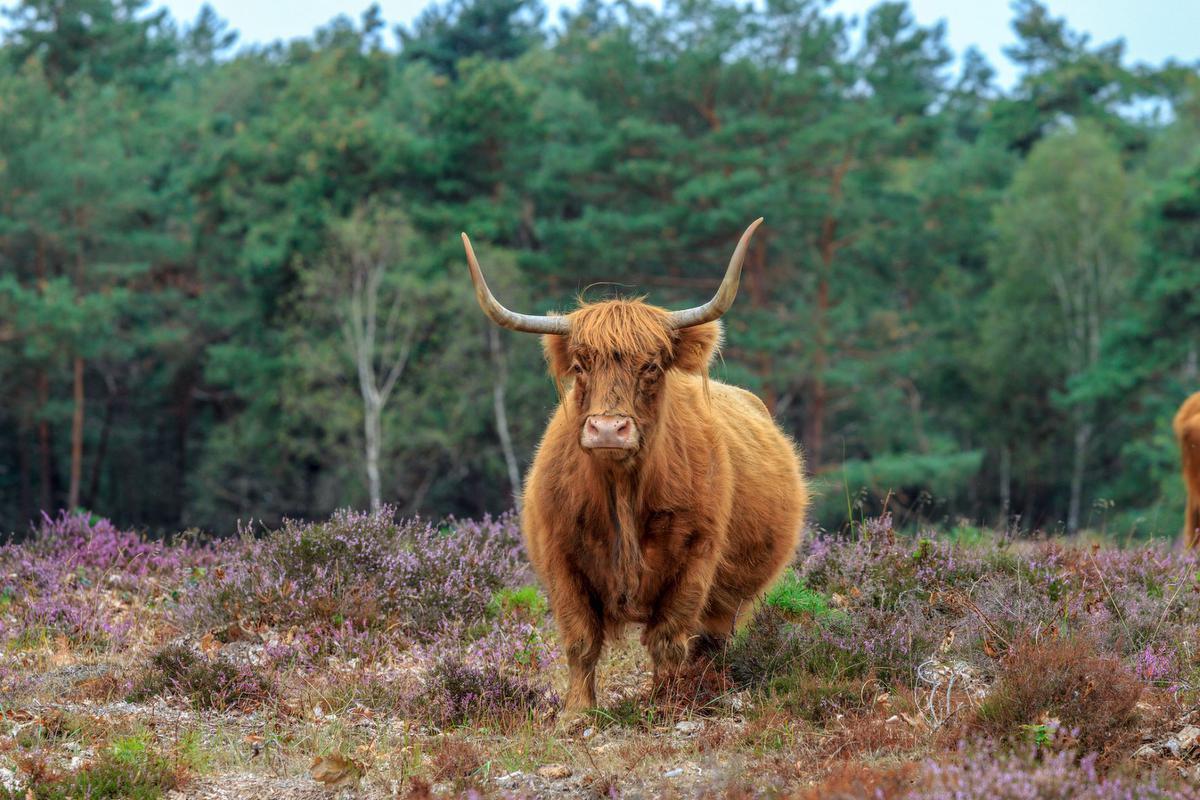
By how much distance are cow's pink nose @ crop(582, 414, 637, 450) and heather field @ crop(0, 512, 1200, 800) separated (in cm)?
112

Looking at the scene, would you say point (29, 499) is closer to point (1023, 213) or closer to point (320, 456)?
point (320, 456)

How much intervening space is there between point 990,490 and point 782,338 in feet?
38.7

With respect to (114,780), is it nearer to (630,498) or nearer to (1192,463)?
(630,498)

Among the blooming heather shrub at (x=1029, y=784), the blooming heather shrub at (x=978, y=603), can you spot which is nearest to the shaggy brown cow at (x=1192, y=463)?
the blooming heather shrub at (x=978, y=603)

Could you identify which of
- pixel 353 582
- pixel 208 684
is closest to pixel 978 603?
pixel 353 582

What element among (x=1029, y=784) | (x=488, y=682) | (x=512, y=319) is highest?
(x=512, y=319)

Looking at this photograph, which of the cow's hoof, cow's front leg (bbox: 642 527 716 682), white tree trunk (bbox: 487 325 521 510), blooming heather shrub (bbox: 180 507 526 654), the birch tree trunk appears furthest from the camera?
white tree trunk (bbox: 487 325 521 510)

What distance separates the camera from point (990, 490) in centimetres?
3947

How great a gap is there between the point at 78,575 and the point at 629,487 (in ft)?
12.1

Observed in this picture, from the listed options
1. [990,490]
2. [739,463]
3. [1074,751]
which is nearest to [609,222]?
[990,490]

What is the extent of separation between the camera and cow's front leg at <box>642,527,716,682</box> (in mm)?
5789

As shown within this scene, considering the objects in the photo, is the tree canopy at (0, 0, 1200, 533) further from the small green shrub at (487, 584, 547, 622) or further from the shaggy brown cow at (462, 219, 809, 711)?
the shaggy brown cow at (462, 219, 809, 711)

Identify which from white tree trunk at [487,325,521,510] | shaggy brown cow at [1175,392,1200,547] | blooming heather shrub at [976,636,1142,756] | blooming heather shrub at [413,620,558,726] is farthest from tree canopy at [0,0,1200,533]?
blooming heather shrub at [976,636,1142,756]

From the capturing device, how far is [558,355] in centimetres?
600
